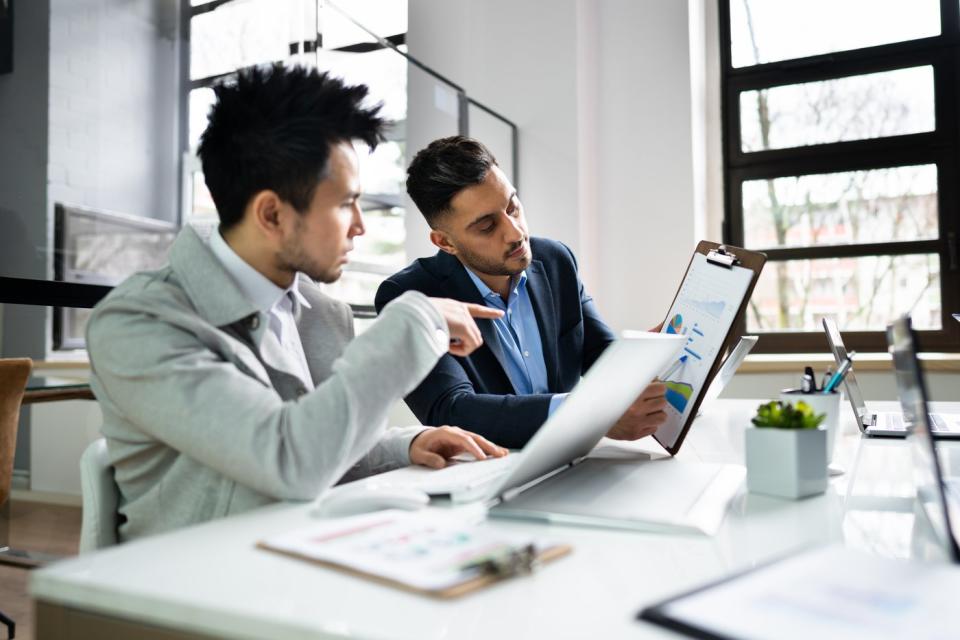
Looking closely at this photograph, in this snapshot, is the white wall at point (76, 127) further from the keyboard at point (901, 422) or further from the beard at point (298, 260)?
the keyboard at point (901, 422)

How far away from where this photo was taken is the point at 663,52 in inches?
146

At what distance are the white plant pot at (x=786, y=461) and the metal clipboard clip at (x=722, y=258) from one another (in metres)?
0.34

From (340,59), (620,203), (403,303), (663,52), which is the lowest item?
(403,303)

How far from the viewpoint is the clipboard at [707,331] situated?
112 cm

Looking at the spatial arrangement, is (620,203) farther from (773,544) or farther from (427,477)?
(773,544)

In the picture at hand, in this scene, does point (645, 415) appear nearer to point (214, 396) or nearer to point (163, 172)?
point (214, 396)

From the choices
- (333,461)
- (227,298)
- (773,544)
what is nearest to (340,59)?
(227,298)

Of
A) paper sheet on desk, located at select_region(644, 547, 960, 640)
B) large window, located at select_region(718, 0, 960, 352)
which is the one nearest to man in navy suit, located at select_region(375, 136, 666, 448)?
paper sheet on desk, located at select_region(644, 547, 960, 640)

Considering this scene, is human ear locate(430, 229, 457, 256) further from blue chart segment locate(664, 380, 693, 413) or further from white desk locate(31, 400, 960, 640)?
white desk locate(31, 400, 960, 640)

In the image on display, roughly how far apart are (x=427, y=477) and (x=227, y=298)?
344 mm

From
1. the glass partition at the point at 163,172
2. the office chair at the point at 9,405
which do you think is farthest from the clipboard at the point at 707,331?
the office chair at the point at 9,405

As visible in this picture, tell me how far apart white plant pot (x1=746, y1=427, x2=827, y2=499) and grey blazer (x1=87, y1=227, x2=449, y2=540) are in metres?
0.39

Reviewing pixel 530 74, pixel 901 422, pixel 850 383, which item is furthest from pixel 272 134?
pixel 530 74

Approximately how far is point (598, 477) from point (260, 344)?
473 mm
